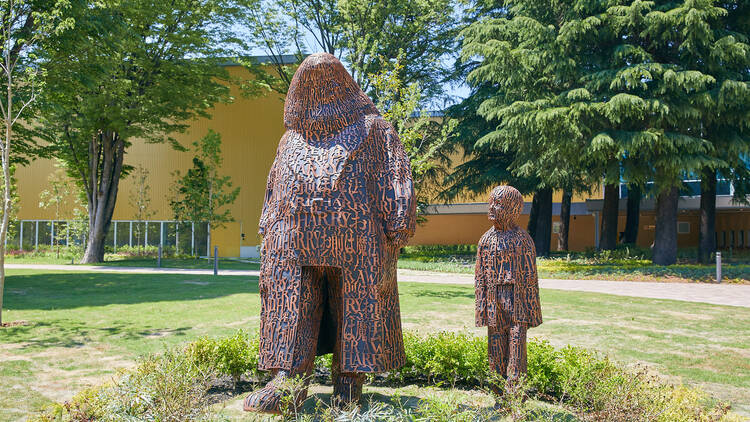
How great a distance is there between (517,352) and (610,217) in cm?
2219

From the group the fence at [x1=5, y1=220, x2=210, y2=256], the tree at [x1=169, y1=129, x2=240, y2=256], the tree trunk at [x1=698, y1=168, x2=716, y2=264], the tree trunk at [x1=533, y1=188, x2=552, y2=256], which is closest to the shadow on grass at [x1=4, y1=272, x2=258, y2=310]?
the tree at [x1=169, y1=129, x2=240, y2=256]

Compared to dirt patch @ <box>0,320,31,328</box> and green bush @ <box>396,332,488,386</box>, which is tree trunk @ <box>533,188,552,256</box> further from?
dirt patch @ <box>0,320,31,328</box>

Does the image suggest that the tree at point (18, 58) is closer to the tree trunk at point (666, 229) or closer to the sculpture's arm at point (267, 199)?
the sculpture's arm at point (267, 199)

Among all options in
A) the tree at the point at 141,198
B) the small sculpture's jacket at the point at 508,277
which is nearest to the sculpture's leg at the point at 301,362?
the small sculpture's jacket at the point at 508,277

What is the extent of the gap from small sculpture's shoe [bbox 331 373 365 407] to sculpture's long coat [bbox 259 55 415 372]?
0.25 meters

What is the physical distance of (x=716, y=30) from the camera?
18.0 meters

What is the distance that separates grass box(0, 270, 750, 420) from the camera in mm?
5929

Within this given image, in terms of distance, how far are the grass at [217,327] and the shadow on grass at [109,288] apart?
4 cm

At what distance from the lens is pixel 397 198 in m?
4.28

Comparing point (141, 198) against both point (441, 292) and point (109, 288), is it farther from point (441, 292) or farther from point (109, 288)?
point (441, 292)

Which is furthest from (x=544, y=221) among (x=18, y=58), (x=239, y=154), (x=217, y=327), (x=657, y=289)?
(x=18, y=58)

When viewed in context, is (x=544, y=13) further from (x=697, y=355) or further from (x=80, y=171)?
(x=80, y=171)

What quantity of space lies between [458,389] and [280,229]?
2.52 meters

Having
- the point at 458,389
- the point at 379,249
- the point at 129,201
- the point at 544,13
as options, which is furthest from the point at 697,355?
the point at 129,201
